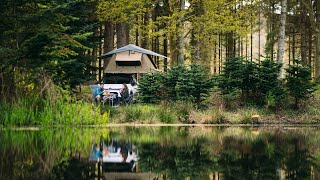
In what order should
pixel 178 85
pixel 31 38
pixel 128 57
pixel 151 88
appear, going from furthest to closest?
pixel 128 57
pixel 151 88
pixel 178 85
pixel 31 38

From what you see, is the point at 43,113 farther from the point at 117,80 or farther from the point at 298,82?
the point at 298,82

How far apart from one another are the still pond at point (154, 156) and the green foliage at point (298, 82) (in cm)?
833

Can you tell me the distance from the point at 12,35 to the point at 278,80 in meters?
12.1

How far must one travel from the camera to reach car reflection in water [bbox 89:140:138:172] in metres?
9.66

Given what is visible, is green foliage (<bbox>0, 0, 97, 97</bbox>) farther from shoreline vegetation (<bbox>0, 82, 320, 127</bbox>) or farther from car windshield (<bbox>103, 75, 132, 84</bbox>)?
car windshield (<bbox>103, 75, 132, 84</bbox>)

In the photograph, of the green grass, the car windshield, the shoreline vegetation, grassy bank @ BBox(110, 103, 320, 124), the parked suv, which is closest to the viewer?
the green grass

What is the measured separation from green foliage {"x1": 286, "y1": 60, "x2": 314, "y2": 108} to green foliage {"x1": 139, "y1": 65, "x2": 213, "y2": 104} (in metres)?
3.44

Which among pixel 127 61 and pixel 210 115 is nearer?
pixel 210 115

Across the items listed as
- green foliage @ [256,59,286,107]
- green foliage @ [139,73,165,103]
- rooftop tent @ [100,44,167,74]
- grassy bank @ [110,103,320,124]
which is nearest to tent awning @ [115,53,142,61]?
rooftop tent @ [100,44,167,74]

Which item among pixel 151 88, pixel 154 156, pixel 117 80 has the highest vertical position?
pixel 117 80

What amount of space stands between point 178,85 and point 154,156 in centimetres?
1449

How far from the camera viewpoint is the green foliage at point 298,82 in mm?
24658

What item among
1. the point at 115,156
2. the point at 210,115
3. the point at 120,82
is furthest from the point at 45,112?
the point at 120,82

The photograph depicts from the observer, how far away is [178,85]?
25.6 m
